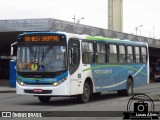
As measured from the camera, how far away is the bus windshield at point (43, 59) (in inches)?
727

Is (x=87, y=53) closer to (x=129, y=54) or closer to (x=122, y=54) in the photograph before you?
(x=122, y=54)

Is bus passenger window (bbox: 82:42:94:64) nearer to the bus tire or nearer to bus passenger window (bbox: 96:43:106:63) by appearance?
bus passenger window (bbox: 96:43:106:63)

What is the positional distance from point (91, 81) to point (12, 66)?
47.6 ft

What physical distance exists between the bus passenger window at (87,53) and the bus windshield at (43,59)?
163 cm

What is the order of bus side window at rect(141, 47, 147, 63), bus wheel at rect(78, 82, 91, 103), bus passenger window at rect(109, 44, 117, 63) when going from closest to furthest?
bus wheel at rect(78, 82, 91, 103)
bus passenger window at rect(109, 44, 117, 63)
bus side window at rect(141, 47, 147, 63)

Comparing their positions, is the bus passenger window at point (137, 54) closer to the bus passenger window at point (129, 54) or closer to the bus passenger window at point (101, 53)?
the bus passenger window at point (129, 54)

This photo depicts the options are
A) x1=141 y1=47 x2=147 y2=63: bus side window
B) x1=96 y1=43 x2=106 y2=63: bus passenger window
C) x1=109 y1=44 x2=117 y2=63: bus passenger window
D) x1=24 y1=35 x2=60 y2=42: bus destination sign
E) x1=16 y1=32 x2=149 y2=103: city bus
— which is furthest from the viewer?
x1=141 y1=47 x2=147 y2=63: bus side window

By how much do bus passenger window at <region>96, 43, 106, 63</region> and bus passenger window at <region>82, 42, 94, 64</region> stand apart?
2.13 feet

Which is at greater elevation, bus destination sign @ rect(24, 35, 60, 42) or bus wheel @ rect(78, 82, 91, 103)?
bus destination sign @ rect(24, 35, 60, 42)

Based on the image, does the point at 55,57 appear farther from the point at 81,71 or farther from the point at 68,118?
the point at 68,118

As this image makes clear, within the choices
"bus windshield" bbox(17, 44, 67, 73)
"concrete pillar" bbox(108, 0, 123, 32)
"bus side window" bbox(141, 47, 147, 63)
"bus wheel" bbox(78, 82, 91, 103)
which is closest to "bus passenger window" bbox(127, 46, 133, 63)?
"bus side window" bbox(141, 47, 147, 63)

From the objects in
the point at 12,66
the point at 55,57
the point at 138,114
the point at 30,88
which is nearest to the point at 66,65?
the point at 55,57

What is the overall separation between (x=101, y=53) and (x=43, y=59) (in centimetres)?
402

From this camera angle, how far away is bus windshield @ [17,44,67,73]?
18.5 meters
